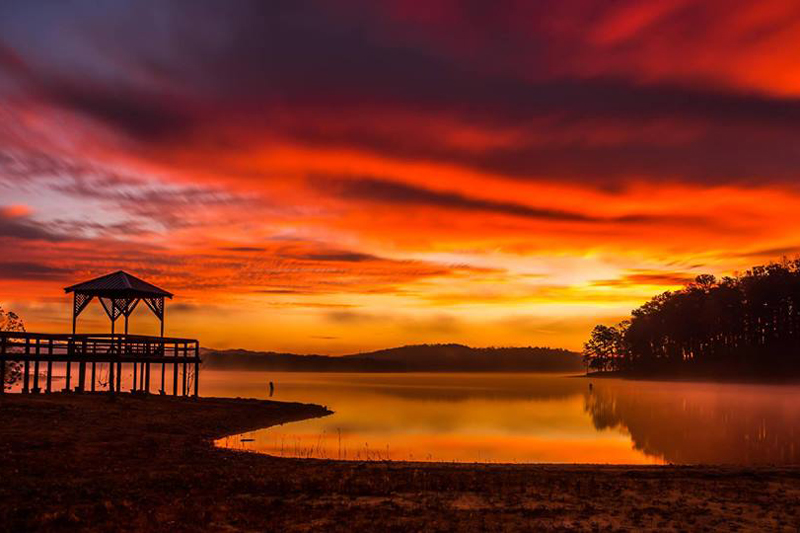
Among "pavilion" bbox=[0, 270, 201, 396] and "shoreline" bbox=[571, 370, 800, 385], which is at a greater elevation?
"pavilion" bbox=[0, 270, 201, 396]

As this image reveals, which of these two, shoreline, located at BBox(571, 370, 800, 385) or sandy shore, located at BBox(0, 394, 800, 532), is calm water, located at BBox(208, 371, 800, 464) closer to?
sandy shore, located at BBox(0, 394, 800, 532)

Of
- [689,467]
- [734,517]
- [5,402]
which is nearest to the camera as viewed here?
[734,517]

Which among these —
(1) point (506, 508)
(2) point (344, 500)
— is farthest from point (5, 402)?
(1) point (506, 508)

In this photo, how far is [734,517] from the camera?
1588cm

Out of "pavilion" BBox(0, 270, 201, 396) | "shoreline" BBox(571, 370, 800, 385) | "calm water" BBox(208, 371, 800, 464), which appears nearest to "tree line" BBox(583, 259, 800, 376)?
"shoreline" BBox(571, 370, 800, 385)

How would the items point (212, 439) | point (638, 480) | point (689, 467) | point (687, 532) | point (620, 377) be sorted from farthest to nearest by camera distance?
point (620, 377)
point (212, 439)
point (689, 467)
point (638, 480)
point (687, 532)

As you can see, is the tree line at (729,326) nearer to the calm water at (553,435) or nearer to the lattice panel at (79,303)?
the calm water at (553,435)

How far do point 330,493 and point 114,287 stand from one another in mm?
32271

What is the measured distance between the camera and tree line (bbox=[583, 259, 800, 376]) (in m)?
120

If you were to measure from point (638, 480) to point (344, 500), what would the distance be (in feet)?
32.8

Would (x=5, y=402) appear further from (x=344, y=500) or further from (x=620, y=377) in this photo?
(x=620, y=377)

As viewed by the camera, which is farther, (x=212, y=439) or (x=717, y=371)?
(x=717, y=371)

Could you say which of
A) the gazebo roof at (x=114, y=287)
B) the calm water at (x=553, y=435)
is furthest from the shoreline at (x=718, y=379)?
the gazebo roof at (x=114, y=287)

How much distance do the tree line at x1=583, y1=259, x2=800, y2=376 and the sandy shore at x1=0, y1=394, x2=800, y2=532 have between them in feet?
363
